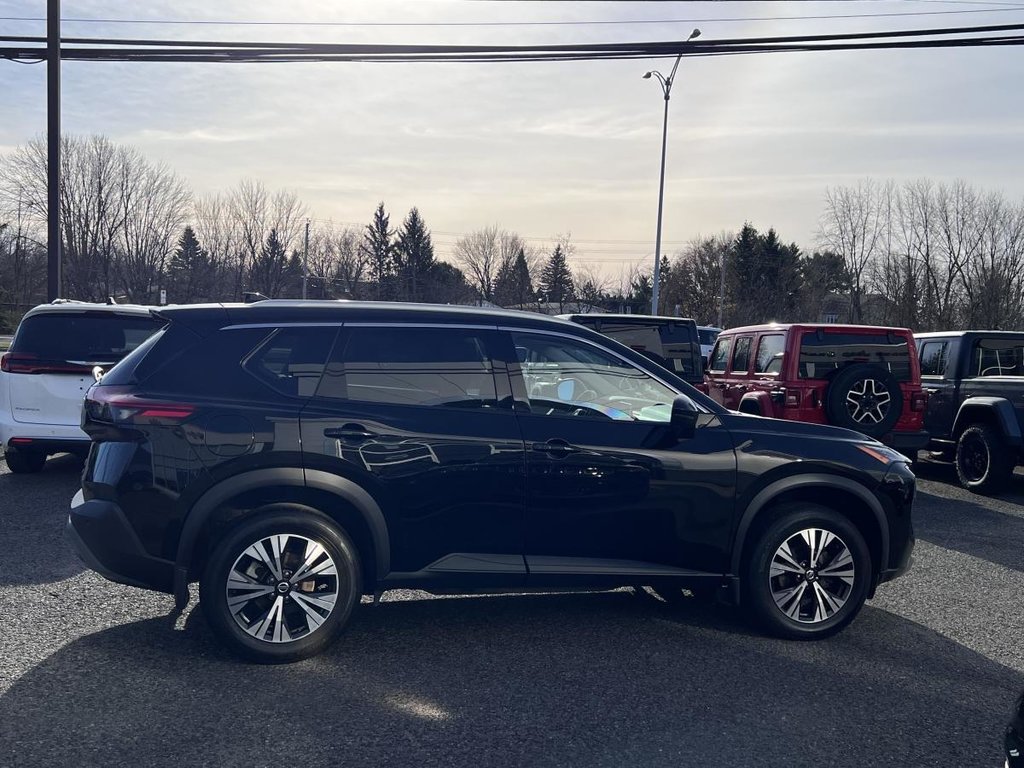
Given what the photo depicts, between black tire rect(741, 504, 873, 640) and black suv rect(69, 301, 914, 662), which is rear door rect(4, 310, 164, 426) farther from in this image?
black tire rect(741, 504, 873, 640)

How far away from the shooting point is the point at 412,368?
4844 mm

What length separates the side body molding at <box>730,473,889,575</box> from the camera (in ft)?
16.6

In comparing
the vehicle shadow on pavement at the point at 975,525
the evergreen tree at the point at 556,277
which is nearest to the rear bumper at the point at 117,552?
the vehicle shadow on pavement at the point at 975,525

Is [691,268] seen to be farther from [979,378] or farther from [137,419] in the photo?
[137,419]

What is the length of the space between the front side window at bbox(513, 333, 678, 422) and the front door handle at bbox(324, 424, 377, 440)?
0.94 meters

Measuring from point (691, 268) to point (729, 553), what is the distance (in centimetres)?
7253

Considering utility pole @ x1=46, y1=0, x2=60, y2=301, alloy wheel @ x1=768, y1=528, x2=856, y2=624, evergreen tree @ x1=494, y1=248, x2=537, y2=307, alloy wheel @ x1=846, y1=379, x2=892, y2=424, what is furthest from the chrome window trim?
evergreen tree @ x1=494, y1=248, x2=537, y2=307

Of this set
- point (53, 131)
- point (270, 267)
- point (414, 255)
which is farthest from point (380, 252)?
point (53, 131)

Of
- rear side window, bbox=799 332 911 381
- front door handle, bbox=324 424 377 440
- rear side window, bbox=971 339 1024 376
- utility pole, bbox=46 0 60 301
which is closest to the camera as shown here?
front door handle, bbox=324 424 377 440

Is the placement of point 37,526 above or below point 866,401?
below

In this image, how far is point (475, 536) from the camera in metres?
4.76

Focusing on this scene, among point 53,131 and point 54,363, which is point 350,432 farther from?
point 53,131

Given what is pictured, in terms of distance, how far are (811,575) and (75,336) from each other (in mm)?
7606

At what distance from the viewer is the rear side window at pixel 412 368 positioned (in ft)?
15.6
